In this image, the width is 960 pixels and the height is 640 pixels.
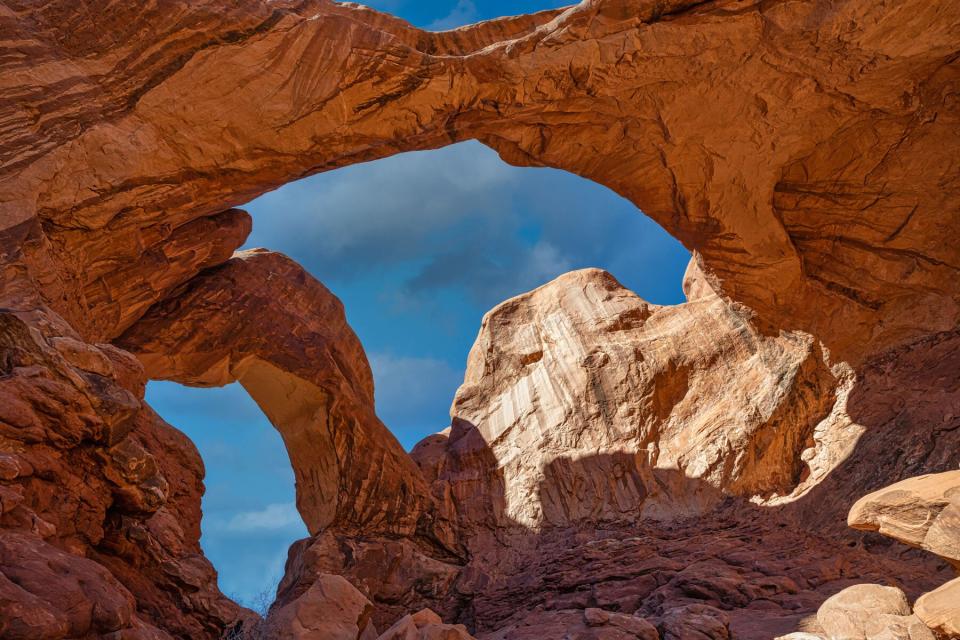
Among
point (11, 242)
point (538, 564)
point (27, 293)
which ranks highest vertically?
point (11, 242)

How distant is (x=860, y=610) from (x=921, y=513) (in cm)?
137

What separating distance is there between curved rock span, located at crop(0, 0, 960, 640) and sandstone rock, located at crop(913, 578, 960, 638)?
4cm

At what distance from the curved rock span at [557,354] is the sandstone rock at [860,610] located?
0.16ft

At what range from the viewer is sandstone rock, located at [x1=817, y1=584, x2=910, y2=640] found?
26.1 feet

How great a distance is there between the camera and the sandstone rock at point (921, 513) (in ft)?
24.6

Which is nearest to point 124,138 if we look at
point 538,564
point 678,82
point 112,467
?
point 112,467

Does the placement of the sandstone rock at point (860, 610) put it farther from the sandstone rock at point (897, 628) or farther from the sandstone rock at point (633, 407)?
the sandstone rock at point (633, 407)

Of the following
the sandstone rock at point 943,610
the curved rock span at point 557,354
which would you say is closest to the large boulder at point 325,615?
the curved rock span at point 557,354

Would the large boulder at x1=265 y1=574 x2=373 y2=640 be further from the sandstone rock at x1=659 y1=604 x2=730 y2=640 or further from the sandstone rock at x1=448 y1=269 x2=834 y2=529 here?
the sandstone rock at x1=448 y1=269 x2=834 y2=529

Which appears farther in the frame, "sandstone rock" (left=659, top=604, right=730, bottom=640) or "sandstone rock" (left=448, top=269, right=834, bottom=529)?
"sandstone rock" (left=448, top=269, right=834, bottom=529)

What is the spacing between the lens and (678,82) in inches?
543

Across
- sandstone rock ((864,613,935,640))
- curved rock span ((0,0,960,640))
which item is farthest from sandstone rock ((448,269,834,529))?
sandstone rock ((864,613,935,640))

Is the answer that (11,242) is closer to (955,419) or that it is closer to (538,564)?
(538,564)

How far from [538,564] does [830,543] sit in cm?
576
